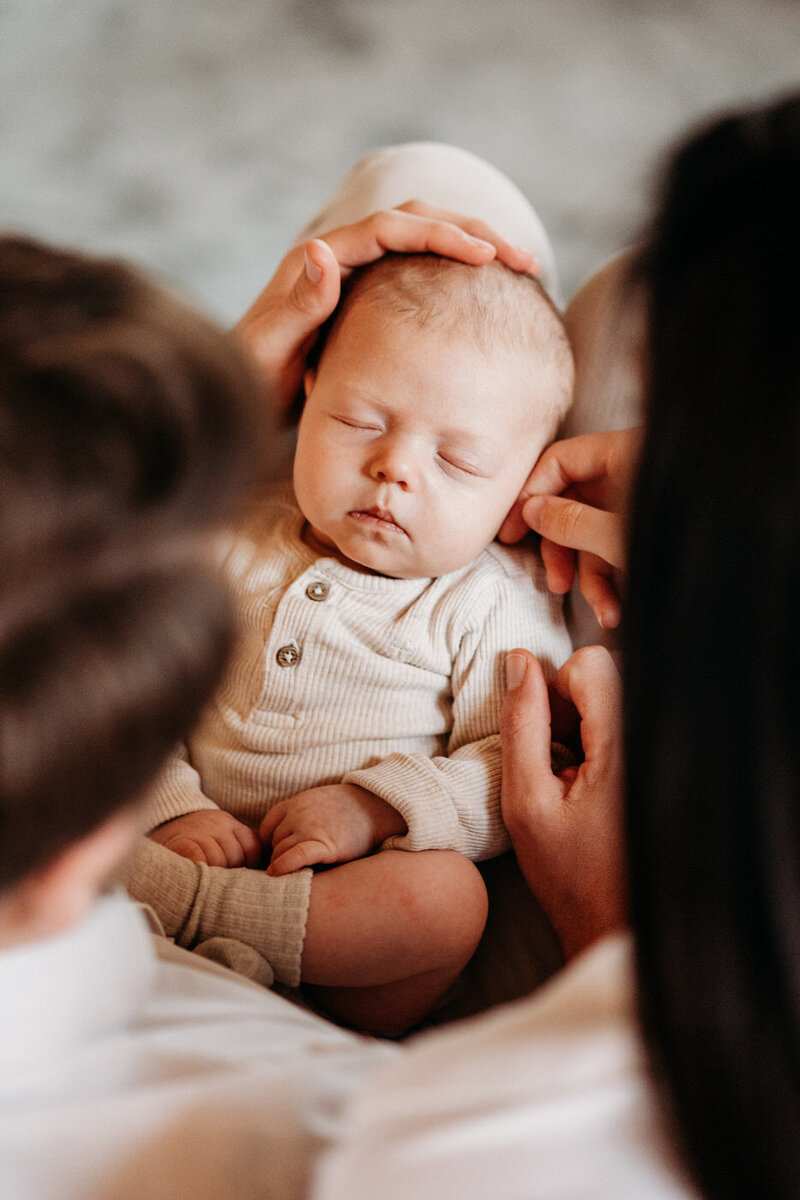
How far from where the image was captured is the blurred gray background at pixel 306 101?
226 centimetres

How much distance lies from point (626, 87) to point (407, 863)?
7.95ft

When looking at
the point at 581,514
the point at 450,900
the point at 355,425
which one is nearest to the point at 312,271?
the point at 355,425

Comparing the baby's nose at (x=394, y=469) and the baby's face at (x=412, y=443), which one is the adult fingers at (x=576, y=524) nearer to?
the baby's face at (x=412, y=443)

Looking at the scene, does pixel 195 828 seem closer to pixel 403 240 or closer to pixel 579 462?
pixel 579 462

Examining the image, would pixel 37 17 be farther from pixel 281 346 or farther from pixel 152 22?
pixel 281 346

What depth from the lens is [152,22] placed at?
2699 millimetres

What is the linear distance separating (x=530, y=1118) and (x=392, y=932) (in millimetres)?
515

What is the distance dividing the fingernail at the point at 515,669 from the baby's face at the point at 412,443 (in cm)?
13

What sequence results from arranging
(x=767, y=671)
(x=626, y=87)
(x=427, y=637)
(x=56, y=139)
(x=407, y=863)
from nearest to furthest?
(x=767, y=671) → (x=407, y=863) → (x=427, y=637) → (x=56, y=139) → (x=626, y=87)

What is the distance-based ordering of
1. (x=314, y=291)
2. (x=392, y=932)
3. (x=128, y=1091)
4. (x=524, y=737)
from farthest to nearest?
(x=314, y=291) → (x=524, y=737) → (x=392, y=932) → (x=128, y=1091)

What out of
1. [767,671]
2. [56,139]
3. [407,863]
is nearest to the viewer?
[767,671]

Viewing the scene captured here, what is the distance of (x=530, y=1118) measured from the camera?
37 cm

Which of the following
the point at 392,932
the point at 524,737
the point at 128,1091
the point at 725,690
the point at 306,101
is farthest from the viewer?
the point at 306,101

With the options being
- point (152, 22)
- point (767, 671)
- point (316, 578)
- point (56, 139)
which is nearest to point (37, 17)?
point (152, 22)
